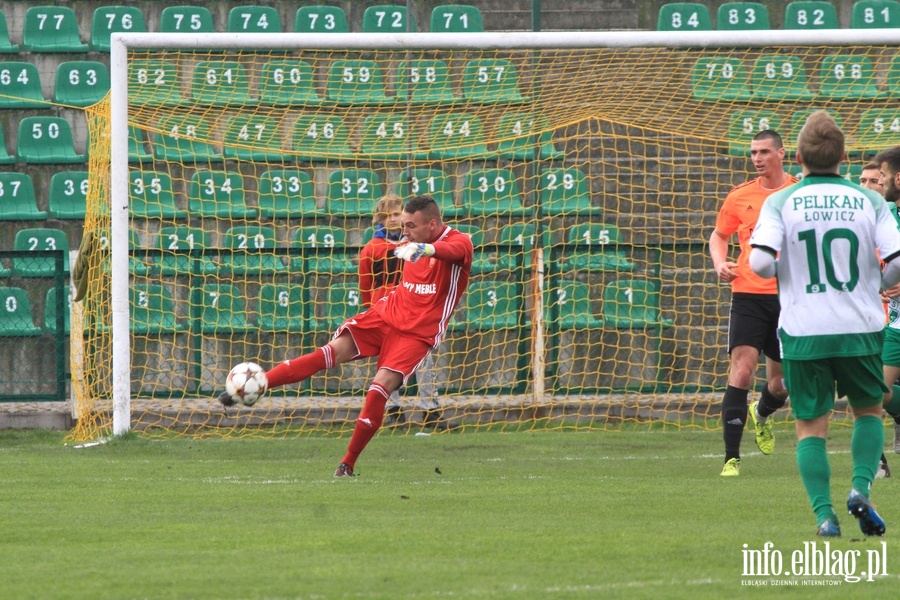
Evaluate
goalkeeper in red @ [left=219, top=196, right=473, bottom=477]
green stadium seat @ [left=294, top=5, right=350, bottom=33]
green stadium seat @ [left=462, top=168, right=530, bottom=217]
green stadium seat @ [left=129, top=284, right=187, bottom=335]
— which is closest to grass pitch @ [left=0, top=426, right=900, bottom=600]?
goalkeeper in red @ [left=219, top=196, right=473, bottom=477]

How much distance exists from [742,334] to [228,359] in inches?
213

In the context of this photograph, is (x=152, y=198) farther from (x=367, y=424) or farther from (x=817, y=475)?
(x=817, y=475)

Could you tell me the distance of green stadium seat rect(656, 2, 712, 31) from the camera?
571 inches

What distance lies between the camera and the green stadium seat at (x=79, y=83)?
13.8 metres

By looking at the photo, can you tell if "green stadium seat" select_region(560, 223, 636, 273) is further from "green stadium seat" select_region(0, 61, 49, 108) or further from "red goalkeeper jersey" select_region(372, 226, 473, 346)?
"green stadium seat" select_region(0, 61, 49, 108)

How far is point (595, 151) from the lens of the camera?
13.9m

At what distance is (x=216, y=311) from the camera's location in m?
12.0


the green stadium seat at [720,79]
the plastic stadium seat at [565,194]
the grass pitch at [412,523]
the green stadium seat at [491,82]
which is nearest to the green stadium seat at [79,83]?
the green stadium seat at [491,82]

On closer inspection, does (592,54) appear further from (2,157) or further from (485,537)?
(485,537)

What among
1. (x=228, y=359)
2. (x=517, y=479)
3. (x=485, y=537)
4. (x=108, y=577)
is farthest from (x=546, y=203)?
(x=108, y=577)

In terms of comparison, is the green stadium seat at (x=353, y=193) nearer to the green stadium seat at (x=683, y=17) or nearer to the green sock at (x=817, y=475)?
the green stadium seat at (x=683, y=17)

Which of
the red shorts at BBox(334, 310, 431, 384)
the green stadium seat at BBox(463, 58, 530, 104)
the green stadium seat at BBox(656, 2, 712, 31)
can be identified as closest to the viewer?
the red shorts at BBox(334, 310, 431, 384)

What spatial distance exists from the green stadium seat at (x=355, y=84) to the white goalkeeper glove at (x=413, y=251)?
19.7 ft

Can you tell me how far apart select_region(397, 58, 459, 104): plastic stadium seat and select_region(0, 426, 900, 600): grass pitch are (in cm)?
456
